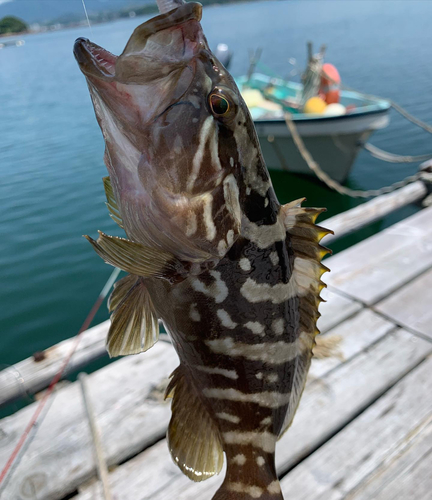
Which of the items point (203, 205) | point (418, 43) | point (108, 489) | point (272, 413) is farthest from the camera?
point (418, 43)

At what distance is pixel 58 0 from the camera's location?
1524 millimetres

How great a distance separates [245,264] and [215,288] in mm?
121

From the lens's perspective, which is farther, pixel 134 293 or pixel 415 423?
pixel 415 423

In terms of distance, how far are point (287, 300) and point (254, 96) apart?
434 inches

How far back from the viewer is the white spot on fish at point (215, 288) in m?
1.36

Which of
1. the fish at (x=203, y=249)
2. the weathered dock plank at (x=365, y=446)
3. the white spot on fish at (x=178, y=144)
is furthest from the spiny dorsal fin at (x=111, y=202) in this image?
the weathered dock plank at (x=365, y=446)


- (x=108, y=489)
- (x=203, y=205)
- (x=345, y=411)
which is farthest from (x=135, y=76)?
(x=345, y=411)

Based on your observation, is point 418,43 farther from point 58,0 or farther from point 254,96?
point 58,0

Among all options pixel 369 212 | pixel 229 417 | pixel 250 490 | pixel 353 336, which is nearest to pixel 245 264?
pixel 229 417

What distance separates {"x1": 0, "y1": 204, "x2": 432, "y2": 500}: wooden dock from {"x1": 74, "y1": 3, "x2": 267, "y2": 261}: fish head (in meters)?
1.71

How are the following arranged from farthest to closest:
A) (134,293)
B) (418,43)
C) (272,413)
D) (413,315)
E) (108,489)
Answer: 1. (418,43)
2. (413,315)
3. (108,489)
4. (272,413)
5. (134,293)

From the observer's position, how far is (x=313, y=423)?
267 centimetres

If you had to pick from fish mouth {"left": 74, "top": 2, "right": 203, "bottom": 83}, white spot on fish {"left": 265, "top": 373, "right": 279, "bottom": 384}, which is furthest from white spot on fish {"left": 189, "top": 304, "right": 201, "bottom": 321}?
fish mouth {"left": 74, "top": 2, "right": 203, "bottom": 83}

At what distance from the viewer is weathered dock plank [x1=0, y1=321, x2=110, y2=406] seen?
3.20 metres
